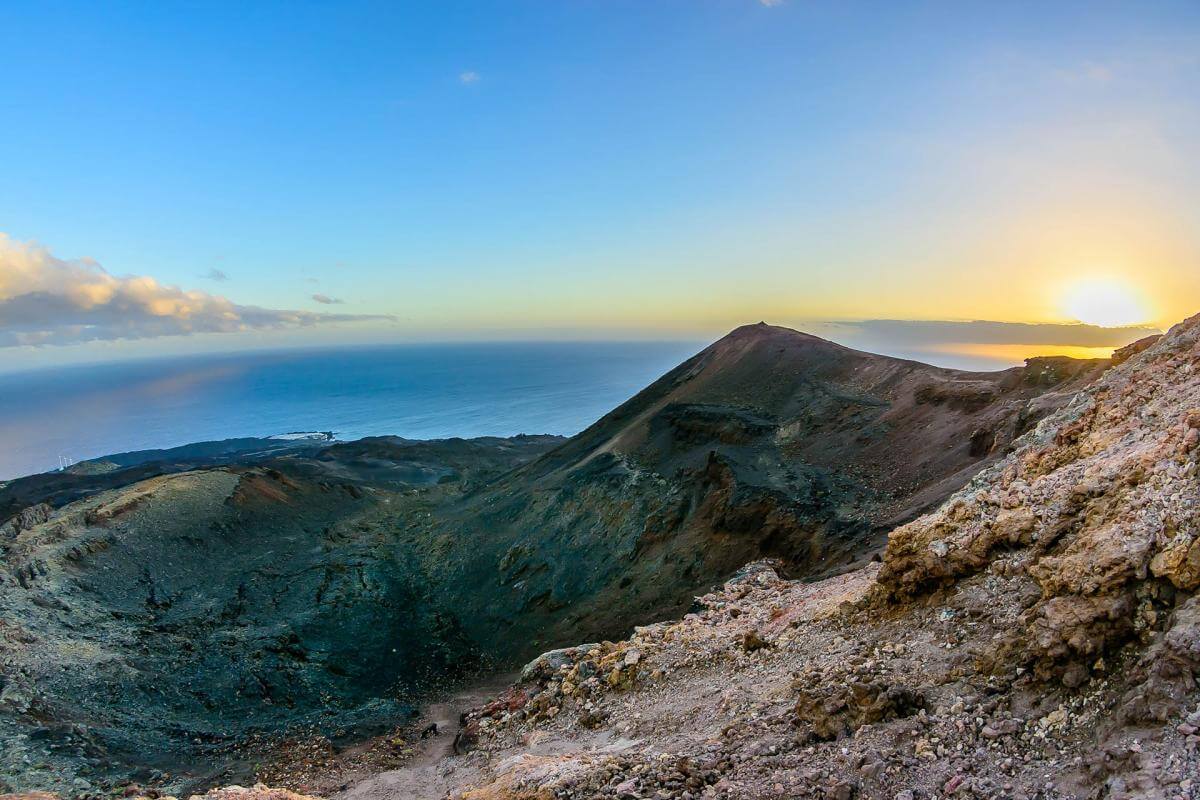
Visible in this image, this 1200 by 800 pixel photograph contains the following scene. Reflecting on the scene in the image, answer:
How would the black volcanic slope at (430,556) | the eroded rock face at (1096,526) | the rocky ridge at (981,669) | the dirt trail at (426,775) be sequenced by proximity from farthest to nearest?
the black volcanic slope at (430,556) → the dirt trail at (426,775) → the eroded rock face at (1096,526) → the rocky ridge at (981,669)

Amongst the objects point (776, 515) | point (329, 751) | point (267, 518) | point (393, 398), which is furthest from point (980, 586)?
point (393, 398)

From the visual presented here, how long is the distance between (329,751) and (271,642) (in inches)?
426

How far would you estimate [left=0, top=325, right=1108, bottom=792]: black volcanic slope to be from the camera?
21.2 meters

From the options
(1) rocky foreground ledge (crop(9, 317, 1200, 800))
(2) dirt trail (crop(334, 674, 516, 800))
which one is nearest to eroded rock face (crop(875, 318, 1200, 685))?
(1) rocky foreground ledge (crop(9, 317, 1200, 800))

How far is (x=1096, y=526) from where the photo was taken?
28.3 feet

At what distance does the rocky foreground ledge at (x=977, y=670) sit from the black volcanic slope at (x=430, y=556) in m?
8.00

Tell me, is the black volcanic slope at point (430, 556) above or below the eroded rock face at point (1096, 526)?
below

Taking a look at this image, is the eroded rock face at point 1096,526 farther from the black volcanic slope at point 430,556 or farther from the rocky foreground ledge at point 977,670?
the black volcanic slope at point 430,556

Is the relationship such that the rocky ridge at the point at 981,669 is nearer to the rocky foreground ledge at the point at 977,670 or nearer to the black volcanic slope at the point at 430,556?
the rocky foreground ledge at the point at 977,670

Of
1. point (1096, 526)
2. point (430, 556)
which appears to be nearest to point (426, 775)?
point (1096, 526)

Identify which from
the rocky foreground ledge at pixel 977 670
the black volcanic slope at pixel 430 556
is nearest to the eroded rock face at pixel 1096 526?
the rocky foreground ledge at pixel 977 670

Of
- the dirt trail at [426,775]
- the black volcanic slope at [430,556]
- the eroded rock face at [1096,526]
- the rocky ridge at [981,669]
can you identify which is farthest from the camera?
the black volcanic slope at [430,556]

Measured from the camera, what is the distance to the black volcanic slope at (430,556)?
21.2 m

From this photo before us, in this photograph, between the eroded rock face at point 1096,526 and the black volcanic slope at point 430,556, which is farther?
the black volcanic slope at point 430,556
